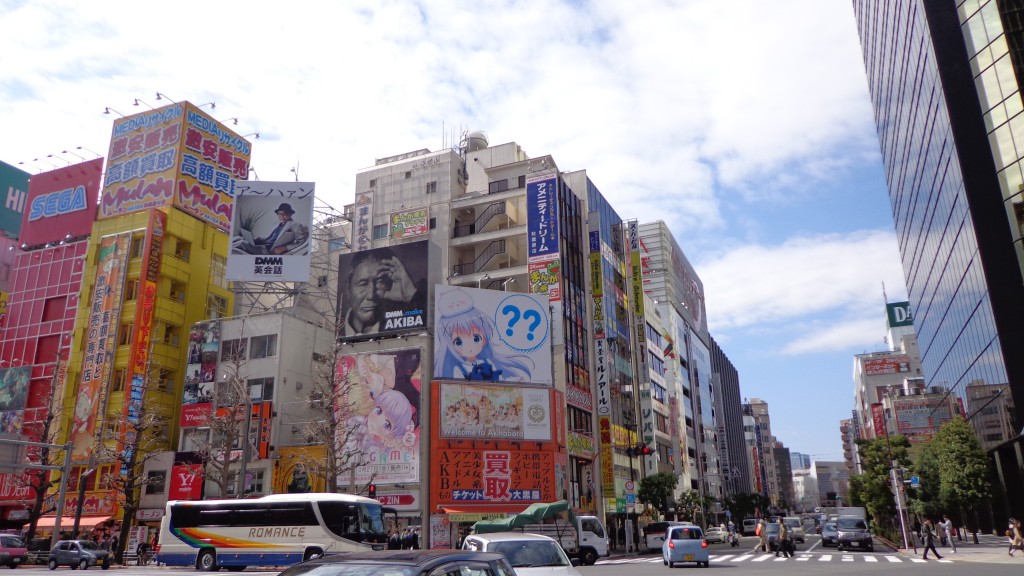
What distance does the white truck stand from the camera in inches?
1160

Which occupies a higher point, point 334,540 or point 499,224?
point 499,224

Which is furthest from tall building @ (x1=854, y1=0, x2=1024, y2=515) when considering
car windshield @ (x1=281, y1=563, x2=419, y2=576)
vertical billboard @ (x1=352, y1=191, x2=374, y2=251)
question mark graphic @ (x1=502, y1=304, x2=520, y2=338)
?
vertical billboard @ (x1=352, y1=191, x2=374, y2=251)

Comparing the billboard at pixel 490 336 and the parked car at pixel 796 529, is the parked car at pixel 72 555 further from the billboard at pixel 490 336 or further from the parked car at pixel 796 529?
the parked car at pixel 796 529

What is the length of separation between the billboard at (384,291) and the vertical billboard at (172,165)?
1554cm

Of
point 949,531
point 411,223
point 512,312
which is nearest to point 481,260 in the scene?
point 411,223

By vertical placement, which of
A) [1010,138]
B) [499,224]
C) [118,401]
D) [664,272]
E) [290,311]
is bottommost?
[118,401]

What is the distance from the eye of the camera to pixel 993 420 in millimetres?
40188

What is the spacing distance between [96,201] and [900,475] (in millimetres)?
59114

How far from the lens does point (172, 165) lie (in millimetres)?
53594

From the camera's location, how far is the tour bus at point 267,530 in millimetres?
27031

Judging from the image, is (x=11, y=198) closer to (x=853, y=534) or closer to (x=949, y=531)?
(x=853, y=534)

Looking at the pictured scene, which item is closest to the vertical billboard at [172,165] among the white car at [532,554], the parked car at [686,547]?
the parked car at [686,547]

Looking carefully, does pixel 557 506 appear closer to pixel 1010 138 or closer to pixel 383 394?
pixel 383 394

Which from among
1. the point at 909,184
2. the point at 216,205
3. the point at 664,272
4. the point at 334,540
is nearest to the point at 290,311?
the point at 216,205
